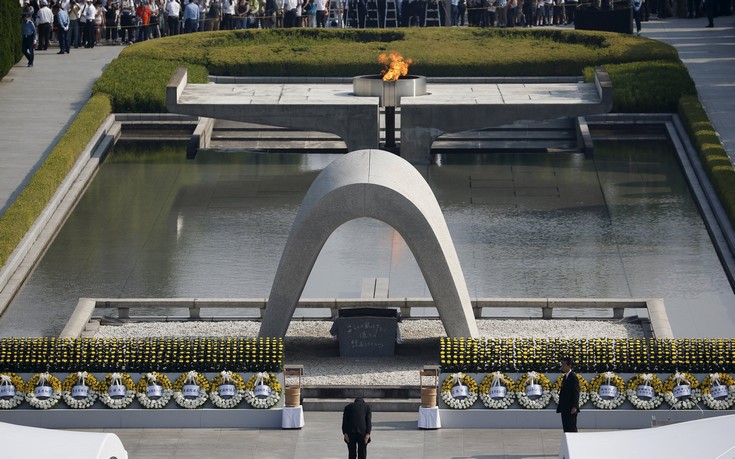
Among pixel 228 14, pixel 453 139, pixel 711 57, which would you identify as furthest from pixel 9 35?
pixel 711 57

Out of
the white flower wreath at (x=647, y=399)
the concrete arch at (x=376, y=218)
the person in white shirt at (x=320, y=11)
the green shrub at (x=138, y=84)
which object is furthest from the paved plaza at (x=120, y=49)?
the person in white shirt at (x=320, y=11)

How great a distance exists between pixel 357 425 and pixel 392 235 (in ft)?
56.0

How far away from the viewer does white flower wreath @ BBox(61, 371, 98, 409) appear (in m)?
29.1

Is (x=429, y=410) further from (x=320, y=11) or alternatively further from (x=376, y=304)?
(x=320, y=11)

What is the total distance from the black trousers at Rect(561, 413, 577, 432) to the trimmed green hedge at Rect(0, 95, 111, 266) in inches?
662

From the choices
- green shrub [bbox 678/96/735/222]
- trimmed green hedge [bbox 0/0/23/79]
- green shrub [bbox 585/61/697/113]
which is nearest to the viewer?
green shrub [bbox 678/96/735/222]

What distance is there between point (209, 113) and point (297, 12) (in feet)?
58.1

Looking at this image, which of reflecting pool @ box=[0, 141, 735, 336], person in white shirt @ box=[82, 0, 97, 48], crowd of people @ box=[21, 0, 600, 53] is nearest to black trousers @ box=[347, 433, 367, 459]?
reflecting pool @ box=[0, 141, 735, 336]

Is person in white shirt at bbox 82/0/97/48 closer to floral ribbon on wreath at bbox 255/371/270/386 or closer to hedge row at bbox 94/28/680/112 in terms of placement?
hedge row at bbox 94/28/680/112

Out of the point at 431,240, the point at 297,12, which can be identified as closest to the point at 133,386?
the point at 431,240

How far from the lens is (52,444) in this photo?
22.5 meters

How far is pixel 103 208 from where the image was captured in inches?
1802

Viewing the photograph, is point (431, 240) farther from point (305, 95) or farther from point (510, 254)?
point (305, 95)

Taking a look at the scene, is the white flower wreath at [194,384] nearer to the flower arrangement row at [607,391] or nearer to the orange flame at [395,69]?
the flower arrangement row at [607,391]
